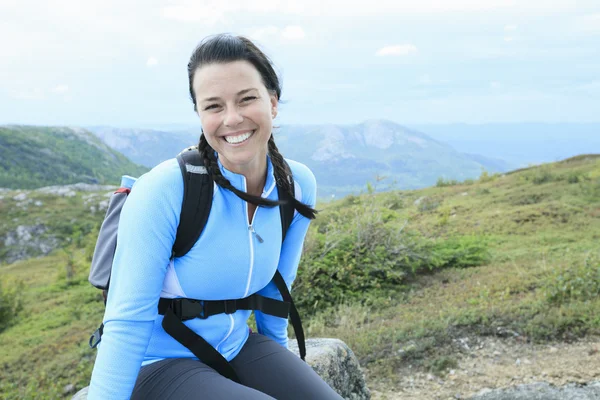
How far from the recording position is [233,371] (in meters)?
2.40

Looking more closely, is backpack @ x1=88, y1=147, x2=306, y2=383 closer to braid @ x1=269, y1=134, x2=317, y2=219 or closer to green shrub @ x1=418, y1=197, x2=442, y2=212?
braid @ x1=269, y1=134, x2=317, y2=219

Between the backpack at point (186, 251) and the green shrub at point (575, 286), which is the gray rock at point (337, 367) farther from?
the green shrub at point (575, 286)

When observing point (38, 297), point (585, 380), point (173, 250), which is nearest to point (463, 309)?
point (585, 380)

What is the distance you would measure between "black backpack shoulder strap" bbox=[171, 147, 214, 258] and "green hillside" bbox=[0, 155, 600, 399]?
8.66 feet

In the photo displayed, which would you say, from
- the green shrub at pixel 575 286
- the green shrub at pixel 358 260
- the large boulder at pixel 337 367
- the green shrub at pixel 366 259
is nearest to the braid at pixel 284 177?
the large boulder at pixel 337 367

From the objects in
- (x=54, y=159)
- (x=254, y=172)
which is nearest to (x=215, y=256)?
(x=254, y=172)

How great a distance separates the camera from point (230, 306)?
7.75 ft

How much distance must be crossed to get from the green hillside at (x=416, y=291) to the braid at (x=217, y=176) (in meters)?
2.41

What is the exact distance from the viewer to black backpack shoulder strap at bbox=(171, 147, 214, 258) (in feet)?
6.92

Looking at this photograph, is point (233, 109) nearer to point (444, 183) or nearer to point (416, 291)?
point (416, 291)

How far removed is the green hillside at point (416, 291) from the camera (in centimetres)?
574

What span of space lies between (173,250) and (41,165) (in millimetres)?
117329

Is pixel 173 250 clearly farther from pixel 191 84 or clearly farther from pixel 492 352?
pixel 492 352

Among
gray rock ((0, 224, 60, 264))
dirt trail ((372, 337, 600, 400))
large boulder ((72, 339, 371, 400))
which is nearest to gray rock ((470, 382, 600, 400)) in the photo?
dirt trail ((372, 337, 600, 400))
